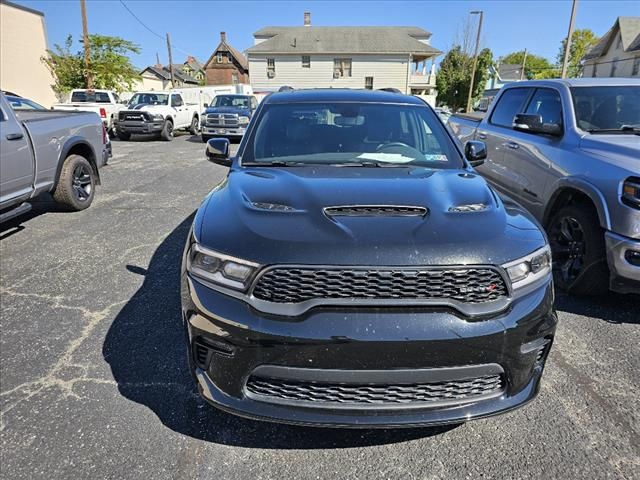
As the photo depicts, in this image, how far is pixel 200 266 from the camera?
2.01 meters

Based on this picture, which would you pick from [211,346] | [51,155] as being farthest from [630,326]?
[51,155]

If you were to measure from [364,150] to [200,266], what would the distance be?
1.64m

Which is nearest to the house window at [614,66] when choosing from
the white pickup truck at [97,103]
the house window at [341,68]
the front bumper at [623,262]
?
the house window at [341,68]

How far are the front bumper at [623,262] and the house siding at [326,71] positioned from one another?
39811 millimetres

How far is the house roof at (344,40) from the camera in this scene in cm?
4044

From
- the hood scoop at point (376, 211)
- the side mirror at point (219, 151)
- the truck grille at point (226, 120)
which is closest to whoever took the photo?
the hood scoop at point (376, 211)

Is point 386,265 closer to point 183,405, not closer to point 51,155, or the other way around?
point 183,405

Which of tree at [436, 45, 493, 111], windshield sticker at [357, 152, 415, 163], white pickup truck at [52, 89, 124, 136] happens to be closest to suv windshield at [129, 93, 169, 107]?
white pickup truck at [52, 89, 124, 136]

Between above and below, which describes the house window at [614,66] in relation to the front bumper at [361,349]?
above

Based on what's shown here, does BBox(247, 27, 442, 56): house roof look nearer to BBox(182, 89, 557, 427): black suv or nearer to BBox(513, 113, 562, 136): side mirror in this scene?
BBox(513, 113, 562, 136): side mirror

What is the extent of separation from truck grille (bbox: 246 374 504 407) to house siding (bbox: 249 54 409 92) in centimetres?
4128

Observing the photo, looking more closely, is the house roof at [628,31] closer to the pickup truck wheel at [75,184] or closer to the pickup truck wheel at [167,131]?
the pickup truck wheel at [167,131]

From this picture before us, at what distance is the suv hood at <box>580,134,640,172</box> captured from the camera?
3.29m

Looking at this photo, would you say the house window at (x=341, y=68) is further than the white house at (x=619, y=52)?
Yes
